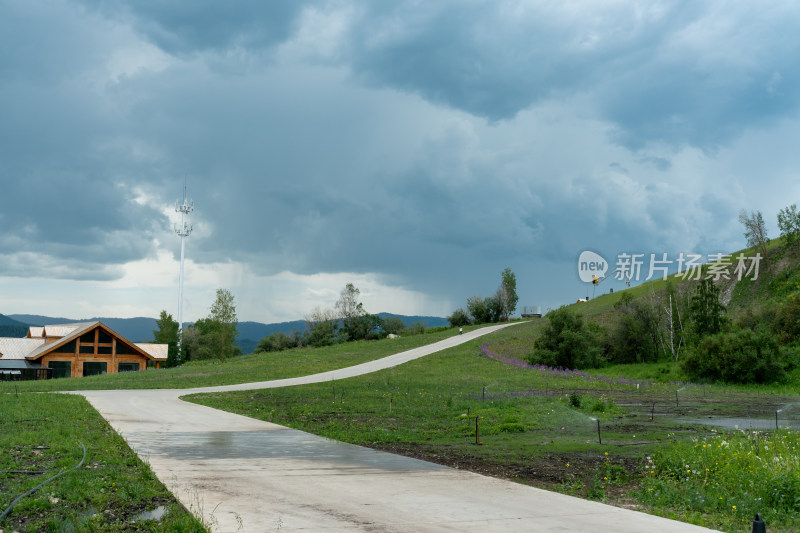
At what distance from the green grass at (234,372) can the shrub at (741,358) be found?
25.9 metres

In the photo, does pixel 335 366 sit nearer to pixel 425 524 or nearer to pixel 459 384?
pixel 459 384

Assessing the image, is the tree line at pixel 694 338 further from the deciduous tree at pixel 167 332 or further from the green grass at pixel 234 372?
the deciduous tree at pixel 167 332

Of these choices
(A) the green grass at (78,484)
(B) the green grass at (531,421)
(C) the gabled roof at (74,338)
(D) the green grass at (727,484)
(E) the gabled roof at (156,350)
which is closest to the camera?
(A) the green grass at (78,484)

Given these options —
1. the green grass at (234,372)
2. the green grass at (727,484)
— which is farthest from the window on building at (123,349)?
the green grass at (727,484)

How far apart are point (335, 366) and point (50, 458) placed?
38866 mm

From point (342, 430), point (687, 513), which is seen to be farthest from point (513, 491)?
point (342, 430)

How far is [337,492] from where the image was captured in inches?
354

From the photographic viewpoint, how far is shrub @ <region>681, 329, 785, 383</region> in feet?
117

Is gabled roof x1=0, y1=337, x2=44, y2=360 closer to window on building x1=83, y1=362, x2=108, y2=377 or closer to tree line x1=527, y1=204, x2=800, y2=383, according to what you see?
window on building x1=83, y1=362, x2=108, y2=377

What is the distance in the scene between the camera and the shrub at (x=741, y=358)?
35.8 m

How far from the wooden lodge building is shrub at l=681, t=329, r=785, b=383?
52.0 meters

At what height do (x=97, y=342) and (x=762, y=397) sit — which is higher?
(x=97, y=342)

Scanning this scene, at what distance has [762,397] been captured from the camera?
28828mm

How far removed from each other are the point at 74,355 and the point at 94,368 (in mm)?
2267
